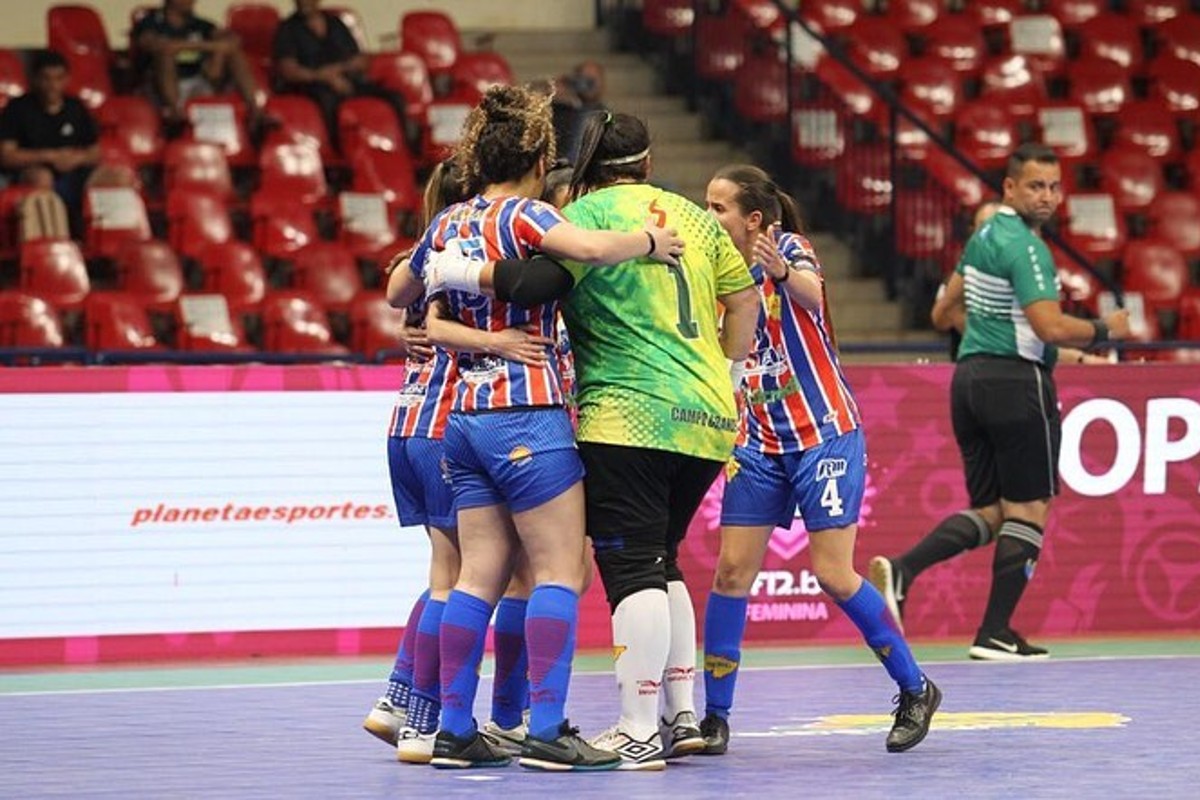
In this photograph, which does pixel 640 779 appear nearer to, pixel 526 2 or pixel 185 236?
pixel 185 236

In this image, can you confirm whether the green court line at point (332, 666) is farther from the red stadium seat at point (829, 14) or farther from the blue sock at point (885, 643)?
the red stadium seat at point (829, 14)

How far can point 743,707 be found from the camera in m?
10.1

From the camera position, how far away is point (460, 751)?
325 inches

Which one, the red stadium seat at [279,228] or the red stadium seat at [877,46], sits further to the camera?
the red stadium seat at [877,46]

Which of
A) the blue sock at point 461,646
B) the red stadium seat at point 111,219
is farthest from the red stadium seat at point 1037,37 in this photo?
the blue sock at point 461,646

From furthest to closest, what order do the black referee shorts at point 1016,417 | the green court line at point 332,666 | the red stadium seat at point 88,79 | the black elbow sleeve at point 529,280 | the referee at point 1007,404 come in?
the red stadium seat at point 88,79
the black referee shorts at point 1016,417
the referee at point 1007,404
the green court line at point 332,666
the black elbow sleeve at point 529,280

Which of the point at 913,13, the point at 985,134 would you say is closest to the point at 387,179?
the point at 985,134

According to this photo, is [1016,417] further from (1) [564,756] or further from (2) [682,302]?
(1) [564,756]

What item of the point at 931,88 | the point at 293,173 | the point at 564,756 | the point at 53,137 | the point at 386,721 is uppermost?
the point at 564,756

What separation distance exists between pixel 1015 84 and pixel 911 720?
12.1m

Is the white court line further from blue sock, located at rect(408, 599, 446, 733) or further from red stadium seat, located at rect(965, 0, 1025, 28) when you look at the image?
red stadium seat, located at rect(965, 0, 1025, 28)

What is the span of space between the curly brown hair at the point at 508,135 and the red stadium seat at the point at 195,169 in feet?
28.6

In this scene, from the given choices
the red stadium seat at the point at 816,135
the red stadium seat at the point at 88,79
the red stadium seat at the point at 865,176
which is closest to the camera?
the red stadium seat at the point at 88,79

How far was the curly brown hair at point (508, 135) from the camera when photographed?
8141 mm
